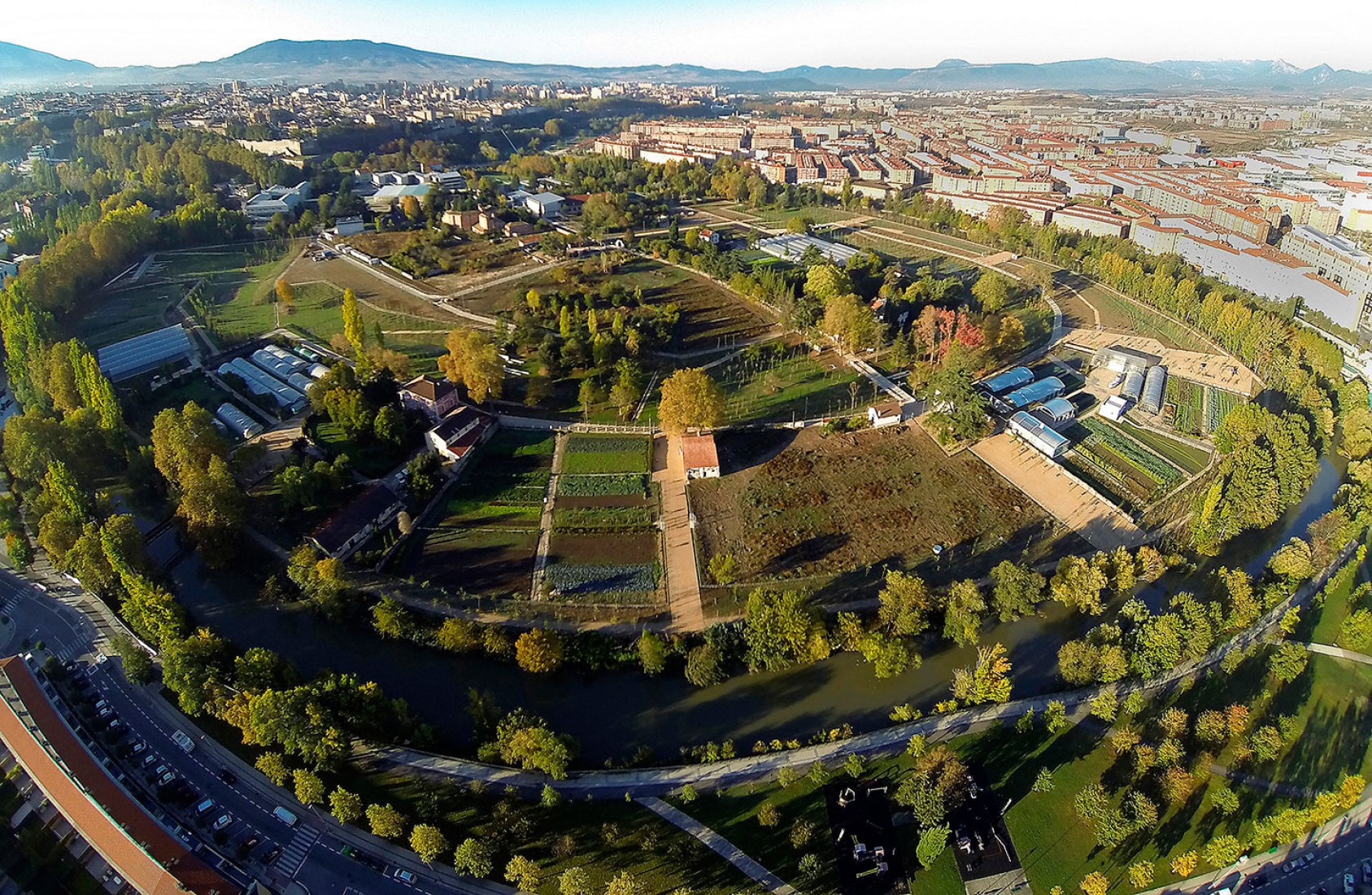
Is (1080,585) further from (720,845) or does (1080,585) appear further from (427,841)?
(427,841)

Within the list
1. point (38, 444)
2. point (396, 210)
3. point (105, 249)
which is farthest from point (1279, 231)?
point (105, 249)

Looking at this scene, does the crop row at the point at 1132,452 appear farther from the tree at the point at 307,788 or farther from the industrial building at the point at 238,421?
the industrial building at the point at 238,421

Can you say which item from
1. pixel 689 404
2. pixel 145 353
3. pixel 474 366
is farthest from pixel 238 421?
pixel 689 404

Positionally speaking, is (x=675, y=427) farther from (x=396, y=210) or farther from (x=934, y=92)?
(x=934, y=92)

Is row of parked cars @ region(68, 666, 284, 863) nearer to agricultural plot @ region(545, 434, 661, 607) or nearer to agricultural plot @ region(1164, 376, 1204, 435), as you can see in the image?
agricultural plot @ region(545, 434, 661, 607)

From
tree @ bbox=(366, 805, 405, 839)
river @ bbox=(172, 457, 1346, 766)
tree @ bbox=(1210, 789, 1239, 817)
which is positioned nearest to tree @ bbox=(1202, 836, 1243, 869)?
tree @ bbox=(1210, 789, 1239, 817)
